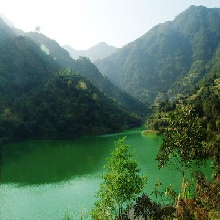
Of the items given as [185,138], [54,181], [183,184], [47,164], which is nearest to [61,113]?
[47,164]

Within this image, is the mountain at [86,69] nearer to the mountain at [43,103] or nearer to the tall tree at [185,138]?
the mountain at [43,103]

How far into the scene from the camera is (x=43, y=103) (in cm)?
8856

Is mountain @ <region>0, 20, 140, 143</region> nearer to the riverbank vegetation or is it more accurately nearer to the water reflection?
the water reflection

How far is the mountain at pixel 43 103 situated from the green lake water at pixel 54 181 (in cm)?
2879

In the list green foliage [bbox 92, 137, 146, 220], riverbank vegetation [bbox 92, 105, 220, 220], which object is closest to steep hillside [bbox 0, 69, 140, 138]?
green foliage [bbox 92, 137, 146, 220]

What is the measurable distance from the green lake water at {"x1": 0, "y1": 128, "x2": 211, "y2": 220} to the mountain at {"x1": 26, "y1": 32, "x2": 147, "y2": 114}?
99729mm

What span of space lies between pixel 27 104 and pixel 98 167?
56114 millimetres

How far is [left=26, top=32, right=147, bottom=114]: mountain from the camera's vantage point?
147750mm

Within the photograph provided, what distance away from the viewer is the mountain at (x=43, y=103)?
266 feet

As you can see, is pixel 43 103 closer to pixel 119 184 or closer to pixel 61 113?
pixel 61 113

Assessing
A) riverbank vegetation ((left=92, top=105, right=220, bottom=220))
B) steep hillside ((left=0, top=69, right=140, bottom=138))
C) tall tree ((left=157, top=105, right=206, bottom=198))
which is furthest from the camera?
steep hillside ((left=0, top=69, right=140, bottom=138))

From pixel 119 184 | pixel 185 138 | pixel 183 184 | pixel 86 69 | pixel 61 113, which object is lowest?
pixel 183 184

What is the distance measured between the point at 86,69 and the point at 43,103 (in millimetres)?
68920

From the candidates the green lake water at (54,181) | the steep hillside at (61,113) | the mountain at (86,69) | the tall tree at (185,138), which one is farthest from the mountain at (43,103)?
the tall tree at (185,138)
